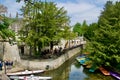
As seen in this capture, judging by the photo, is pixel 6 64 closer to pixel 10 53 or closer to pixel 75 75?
pixel 10 53

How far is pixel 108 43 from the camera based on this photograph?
45.0 meters

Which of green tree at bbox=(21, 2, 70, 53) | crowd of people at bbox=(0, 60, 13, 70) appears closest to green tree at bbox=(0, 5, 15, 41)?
crowd of people at bbox=(0, 60, 13, 70)

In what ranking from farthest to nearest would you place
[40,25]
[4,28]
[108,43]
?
[40,25] < [108,43] < [4,28]

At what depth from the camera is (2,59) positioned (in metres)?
44.3

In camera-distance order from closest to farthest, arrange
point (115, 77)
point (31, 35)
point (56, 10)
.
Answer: point (115, 77), point (31, 35), point (56, 10)

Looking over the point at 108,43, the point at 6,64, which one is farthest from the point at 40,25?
the point at 108,43

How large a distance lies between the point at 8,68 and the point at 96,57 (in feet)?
42.6

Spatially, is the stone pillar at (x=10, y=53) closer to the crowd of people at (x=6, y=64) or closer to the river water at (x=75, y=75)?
the crowd of people at (x=6, y=64)

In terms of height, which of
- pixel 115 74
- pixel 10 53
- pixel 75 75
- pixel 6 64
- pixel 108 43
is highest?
pixel 108 43

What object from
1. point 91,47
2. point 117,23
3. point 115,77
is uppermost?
point 117,23

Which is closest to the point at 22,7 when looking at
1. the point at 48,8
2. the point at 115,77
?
the point at 48,8

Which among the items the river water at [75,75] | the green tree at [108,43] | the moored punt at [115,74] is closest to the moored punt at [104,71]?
the river water at [75,75]

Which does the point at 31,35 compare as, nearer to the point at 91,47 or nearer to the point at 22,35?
the point at 22,35

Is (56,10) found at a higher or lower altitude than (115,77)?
higher
